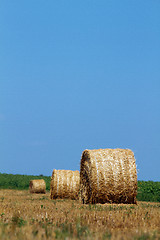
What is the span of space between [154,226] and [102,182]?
5.77 m

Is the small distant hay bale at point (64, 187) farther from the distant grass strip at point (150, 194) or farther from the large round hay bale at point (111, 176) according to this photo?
the distant grass strip at point (150, 194)

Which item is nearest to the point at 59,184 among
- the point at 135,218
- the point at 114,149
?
the point at 114,149

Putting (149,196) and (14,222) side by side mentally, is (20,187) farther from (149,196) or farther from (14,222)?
(14,222)

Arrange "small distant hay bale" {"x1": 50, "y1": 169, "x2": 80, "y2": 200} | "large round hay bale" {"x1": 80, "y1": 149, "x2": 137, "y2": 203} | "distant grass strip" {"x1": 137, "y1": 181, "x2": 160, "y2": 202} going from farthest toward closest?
"distant grass strip" {"x1": 137, "y1": 181, "x2": 160, "y2": 202} < "small distant hay bale" {"x1": 50, "y1": 169, "x2": 80, "y2": 200} < "large round hay bale" {"x1": 80, "y1": 149, "x2": 137, "y2": 203}

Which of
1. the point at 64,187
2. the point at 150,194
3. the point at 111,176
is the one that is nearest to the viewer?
the point at 111,176

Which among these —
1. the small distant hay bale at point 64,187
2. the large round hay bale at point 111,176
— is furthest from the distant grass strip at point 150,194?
the large round hay bale at point 111,176

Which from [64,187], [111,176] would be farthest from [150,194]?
[111,176]

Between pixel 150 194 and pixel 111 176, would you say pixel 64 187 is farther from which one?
pixel 150 194

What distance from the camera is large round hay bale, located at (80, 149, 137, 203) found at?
11.7 m

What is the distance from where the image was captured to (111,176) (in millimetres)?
11836

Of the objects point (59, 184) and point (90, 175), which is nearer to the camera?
point (90, 175)

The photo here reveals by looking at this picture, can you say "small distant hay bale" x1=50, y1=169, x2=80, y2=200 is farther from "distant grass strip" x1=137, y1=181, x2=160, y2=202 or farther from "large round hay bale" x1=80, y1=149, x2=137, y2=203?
Result: "distant grass strip" x1=137, y1=181, x2=160, y2=202

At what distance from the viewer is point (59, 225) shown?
563 cm

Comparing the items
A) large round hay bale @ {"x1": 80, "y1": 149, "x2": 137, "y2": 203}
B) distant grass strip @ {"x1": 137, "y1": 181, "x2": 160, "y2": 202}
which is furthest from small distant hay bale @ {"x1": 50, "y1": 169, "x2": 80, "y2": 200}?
distant grass strip @ {"x1": 137, "y1": 181, "x2": 160, "y2": 202}
